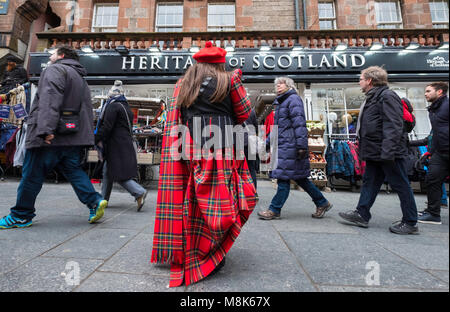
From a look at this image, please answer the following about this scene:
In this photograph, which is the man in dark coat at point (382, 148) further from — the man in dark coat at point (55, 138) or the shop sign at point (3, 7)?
the shop sign at point (3, 7)

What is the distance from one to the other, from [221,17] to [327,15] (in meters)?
4.35

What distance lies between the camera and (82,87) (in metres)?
2.73

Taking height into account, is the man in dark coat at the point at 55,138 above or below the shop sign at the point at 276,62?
below

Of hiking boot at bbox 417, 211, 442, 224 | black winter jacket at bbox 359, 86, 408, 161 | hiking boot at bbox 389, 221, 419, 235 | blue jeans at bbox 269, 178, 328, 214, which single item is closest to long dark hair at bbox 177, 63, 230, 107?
blue jeans at bbox 269, 178, 328, 214

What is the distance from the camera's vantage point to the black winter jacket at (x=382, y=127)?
2.68m

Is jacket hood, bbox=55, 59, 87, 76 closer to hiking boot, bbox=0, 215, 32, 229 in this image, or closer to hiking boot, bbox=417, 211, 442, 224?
hiking boot, bbox=0, 215, 32, 229

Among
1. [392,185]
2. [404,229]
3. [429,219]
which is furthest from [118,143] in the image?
[429,219]

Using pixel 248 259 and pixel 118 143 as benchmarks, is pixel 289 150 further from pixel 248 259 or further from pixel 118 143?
pixel 118 143

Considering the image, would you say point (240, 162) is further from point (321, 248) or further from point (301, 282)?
point (321, 248)

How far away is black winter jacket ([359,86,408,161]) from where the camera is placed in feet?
8.79

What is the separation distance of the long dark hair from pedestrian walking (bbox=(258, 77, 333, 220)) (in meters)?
1.82

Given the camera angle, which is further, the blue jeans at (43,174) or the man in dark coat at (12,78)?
the man in dark coat at (12,78)

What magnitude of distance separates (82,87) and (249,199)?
2.38 metres

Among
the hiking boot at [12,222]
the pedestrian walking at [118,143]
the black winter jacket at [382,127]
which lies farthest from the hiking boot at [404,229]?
the hiking boot at [12,222]
